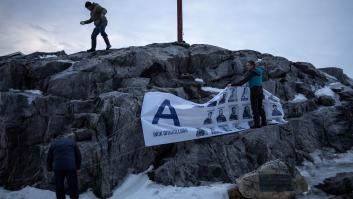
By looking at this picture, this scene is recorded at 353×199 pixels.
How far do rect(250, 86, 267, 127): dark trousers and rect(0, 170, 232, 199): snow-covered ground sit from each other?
10.1 ft

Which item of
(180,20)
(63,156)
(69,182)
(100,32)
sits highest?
(180,20)

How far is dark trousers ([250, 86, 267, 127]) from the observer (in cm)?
1220

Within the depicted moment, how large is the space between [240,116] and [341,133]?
487cm

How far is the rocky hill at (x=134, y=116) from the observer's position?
36.0 feet

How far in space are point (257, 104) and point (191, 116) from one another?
7.67 ft

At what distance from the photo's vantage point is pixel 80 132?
36.9ft

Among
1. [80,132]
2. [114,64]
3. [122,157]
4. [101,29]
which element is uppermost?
[101,29]

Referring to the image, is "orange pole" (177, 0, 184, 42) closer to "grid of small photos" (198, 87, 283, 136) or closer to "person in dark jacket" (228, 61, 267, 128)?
"grid of small photos" (198, 87, 283, 136)

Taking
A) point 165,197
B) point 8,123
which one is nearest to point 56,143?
point 165,197

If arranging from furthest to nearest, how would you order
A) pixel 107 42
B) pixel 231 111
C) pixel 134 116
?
pixel 107 42 → pixel 231 111 → pixel 134 116

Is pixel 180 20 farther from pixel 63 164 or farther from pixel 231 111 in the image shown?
pixel 63 164

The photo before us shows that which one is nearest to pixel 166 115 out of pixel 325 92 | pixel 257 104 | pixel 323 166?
pixel 257 104

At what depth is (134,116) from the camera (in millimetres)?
11641

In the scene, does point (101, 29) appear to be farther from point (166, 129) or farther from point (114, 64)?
point (166, 129)
